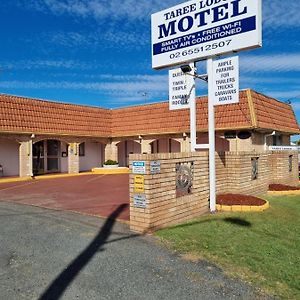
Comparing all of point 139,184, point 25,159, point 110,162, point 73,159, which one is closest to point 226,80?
point 139,184

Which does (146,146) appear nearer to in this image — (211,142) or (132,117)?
(132,117)

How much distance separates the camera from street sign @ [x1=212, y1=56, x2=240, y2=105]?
992 cm

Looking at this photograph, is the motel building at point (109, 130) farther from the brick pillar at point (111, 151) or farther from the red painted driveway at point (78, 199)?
the red painted driveway at point (78, 199)

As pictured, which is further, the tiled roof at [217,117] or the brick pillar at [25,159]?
the brick pillar at [25,159]

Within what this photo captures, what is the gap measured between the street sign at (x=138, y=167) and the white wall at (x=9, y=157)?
17140 millimetres

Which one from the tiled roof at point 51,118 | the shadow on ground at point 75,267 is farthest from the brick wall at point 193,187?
the tiled roof at point 51,118

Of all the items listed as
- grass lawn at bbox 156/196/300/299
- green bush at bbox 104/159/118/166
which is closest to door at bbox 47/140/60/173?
green bush at bbox 104/159/118/166

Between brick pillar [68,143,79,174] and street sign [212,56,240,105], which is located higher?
street sign [212,56,240,105]

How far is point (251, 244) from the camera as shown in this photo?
21.7 ft

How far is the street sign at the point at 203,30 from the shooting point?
9031 mm

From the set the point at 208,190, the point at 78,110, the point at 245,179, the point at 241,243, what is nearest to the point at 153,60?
the point at 208,190

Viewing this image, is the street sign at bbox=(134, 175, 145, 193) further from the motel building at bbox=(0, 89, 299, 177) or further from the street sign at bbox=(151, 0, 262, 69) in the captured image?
the motel building at bbox=(0, 89, 299, 177)

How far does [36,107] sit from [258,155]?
14.9 meters

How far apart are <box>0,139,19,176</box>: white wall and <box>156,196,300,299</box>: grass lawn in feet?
56.4
